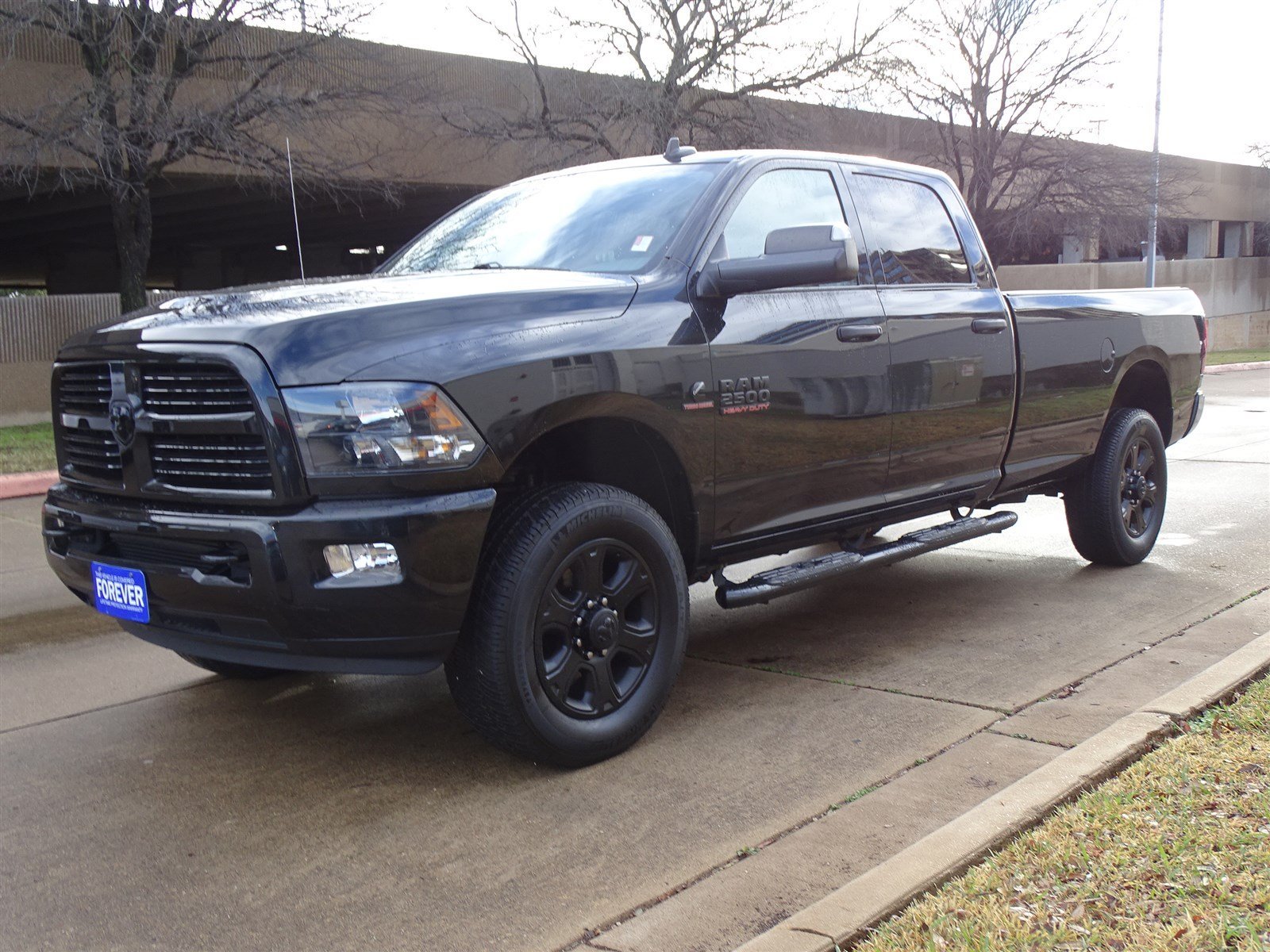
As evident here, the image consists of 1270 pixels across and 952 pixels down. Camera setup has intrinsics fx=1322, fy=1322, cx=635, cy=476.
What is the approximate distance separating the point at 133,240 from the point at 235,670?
583 inches

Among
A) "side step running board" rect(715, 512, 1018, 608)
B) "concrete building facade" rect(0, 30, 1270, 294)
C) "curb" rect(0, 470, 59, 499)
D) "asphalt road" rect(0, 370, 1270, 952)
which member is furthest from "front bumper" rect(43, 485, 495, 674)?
"concrete building facade" rect(0, 30, 1270, 294)

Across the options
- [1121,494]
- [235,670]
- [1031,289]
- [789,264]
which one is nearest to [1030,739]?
[789,264]

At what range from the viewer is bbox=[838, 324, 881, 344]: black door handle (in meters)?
5.02

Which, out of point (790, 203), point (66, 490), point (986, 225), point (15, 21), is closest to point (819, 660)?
point (790, 203)

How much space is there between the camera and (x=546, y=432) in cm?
404

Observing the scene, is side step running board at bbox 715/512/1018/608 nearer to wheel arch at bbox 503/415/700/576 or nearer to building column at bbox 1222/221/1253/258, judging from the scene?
wheel arch at bbox 503/415/700/576

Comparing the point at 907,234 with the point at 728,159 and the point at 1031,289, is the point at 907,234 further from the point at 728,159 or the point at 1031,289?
the point at 1031,289

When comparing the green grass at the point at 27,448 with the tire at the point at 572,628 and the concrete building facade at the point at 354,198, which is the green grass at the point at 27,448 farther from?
the tire at the point at 572,628

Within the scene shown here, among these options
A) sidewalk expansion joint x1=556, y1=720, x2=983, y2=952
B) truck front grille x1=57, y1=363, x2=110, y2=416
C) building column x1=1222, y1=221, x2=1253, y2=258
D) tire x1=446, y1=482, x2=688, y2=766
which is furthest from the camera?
building column x1=1222, y1=221, x2=1253, y2=258

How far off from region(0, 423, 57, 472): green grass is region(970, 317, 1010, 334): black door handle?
7729 mm

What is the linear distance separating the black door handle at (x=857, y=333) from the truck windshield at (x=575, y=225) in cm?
76

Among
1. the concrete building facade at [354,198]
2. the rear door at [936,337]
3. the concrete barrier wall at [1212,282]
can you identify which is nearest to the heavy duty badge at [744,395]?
the rear door at [936,337]

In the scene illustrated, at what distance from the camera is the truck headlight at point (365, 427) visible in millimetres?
3580

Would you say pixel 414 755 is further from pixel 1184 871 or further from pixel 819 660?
pixel 1184 871
